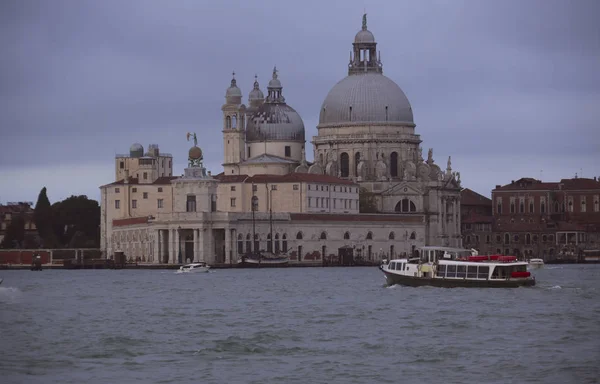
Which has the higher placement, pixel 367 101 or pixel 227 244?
pixel 367 101

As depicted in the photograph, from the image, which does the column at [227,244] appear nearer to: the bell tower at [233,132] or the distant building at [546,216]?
the bell tower at [233,132]

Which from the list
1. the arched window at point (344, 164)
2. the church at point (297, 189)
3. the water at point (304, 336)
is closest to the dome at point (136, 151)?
the church at point (297, 189)

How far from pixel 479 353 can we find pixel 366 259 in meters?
80.3

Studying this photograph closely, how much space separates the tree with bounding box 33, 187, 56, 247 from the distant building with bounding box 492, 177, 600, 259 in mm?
34337

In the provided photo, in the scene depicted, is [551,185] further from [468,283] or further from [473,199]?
[468,283]

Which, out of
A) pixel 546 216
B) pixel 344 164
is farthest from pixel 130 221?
pixel 546 216

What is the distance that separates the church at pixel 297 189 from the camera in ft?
372

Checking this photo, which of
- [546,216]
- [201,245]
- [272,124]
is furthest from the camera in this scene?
[546,216]

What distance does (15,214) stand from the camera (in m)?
151

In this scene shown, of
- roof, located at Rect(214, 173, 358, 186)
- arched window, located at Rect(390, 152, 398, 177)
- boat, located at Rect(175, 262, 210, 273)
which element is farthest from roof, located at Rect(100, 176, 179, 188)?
boat, located at Rect(175, 262, 210, 273)

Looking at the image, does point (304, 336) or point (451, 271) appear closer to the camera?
point (304, 336)

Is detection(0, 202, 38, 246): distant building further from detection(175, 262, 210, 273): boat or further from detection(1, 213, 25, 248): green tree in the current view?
detection(175, 262, 210, 273): boat

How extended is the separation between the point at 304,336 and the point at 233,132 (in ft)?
284

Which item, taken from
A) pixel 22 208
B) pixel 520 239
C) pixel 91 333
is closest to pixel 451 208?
pixel 520 239
